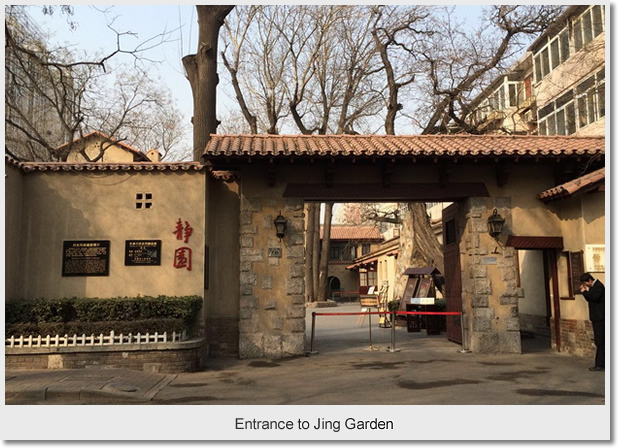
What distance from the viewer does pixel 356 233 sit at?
4794cm

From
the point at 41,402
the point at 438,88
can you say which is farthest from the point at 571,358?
the point at 438,88

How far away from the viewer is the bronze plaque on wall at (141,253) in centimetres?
1009

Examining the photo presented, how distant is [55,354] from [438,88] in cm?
1482

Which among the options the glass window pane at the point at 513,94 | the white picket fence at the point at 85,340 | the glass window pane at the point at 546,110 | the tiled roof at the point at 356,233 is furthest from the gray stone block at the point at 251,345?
the tiled roof at the point at 356,233

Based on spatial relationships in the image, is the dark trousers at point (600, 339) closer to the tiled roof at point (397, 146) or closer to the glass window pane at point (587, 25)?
the tiled roof at point (397, 146)

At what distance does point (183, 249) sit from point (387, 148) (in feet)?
14.0

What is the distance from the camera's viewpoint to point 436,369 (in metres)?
8.93

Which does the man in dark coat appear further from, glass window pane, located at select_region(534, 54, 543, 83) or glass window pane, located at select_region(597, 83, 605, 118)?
glass window pane, located at select_region(534, 54, 543, 83)

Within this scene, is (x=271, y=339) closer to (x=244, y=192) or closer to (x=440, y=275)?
(x=244, y=192)

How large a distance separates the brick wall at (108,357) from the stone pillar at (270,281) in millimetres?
1725

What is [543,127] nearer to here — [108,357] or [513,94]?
[513,94]

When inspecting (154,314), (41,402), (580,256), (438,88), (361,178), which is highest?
(438,88)

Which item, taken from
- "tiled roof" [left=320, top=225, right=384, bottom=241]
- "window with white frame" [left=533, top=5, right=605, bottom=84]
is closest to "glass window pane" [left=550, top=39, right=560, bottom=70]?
"window with white frame" [left=533, top=5, right=605, bottom=84]

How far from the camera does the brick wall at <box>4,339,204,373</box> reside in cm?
863
